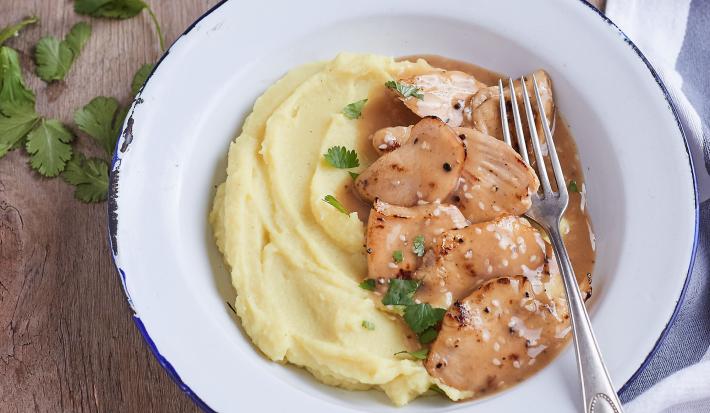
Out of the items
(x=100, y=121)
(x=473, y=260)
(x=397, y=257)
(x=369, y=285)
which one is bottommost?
(x=100, y=121)

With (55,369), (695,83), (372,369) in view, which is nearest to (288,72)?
(372,369)

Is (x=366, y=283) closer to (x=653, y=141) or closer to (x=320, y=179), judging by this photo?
(x=320, y=179)

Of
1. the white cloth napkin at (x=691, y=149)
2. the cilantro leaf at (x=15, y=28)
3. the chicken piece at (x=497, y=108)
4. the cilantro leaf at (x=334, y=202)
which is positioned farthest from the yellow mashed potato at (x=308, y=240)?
the cilantro leaf at (x=15, y=28)

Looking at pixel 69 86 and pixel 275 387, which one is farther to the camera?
pixel 69 86

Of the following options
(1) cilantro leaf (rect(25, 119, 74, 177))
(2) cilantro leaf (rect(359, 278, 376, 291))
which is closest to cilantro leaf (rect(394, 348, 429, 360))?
(2) cilantro leaf (rect(359, 278, 376, 291))

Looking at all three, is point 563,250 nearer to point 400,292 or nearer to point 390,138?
point 400,292

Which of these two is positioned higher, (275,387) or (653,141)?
(653,141)

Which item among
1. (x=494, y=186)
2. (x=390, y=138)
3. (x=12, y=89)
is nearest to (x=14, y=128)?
(x=12, y=89)
